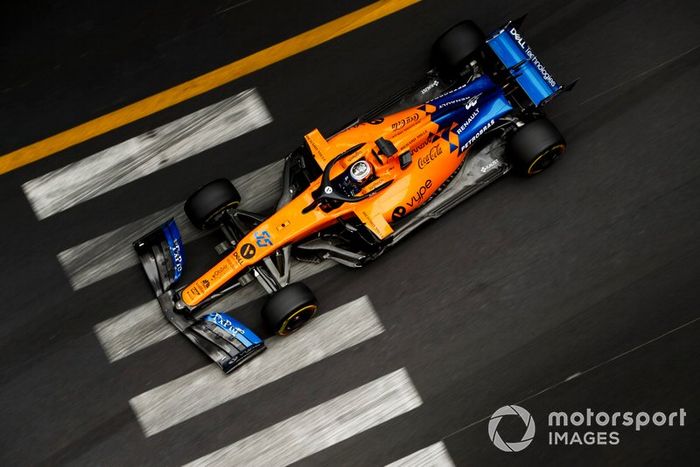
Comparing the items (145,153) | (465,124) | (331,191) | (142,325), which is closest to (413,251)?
(331,191)

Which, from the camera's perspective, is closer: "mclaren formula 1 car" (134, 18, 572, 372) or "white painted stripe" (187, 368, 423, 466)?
"mclaren formula 1 car" (134, 18, 572, 372)

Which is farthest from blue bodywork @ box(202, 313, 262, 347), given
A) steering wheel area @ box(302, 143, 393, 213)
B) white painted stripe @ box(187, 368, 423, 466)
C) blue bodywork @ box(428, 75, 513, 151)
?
blue bodywork @ box(428, 75, 513, 151)

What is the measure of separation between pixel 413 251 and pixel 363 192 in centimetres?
93

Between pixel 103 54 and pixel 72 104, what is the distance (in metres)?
0.60

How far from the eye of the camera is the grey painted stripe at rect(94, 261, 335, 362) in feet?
28.4

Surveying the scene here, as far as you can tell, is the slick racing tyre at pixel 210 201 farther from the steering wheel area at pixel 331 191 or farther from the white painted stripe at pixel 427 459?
the white painted stripe at pixel 427 459

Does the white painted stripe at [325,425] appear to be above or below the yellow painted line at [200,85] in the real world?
below

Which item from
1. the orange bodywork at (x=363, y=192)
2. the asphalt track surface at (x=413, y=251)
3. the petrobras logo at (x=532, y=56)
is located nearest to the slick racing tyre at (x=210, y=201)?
the orange bodywork at (x=363, y=192)

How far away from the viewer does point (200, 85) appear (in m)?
9.27

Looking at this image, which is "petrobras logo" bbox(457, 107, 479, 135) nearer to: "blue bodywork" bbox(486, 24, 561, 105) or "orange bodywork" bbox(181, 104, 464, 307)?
"orange bodywork" bbox(181, 104, 464, 307)

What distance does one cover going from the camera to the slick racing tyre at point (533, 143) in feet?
27.9

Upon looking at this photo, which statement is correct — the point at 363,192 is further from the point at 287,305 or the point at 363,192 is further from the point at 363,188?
the point at 287,305

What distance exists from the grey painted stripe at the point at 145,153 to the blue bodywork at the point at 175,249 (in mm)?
859

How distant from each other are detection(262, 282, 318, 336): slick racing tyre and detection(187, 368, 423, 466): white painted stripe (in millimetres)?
926
